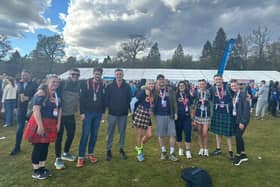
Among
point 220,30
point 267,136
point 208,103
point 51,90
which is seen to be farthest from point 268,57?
point 51,90

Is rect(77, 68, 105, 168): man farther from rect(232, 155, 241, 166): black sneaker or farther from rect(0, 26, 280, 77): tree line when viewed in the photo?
rect(0, 26, 280, 77): tree line

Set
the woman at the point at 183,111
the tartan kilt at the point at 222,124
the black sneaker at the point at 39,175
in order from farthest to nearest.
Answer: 1. the woman at the point at 183,111
2. the tartan kilt at the point at 222,124
3. the black sneaker at the point at 39,175

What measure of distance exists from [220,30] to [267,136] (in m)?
49.3

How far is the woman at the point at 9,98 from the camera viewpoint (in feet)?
24.5

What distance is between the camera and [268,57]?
38.0 m

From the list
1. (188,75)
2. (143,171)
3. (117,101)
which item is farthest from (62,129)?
(188,75)

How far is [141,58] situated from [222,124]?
41.2 metres

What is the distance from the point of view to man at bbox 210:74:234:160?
14.3 feet

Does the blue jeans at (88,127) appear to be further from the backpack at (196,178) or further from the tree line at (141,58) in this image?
the tree line at (141,58)

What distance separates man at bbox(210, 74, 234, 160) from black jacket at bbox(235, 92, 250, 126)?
7.3 inches

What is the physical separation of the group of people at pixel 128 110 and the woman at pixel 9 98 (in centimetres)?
336

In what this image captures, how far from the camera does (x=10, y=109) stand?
25.2 ft

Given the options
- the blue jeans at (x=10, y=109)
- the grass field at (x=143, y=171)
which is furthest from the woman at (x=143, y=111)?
the blue jeans at (x=10, y=109)

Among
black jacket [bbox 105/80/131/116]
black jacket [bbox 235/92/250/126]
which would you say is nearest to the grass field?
black jacket [bbox 235/92/250/126]
